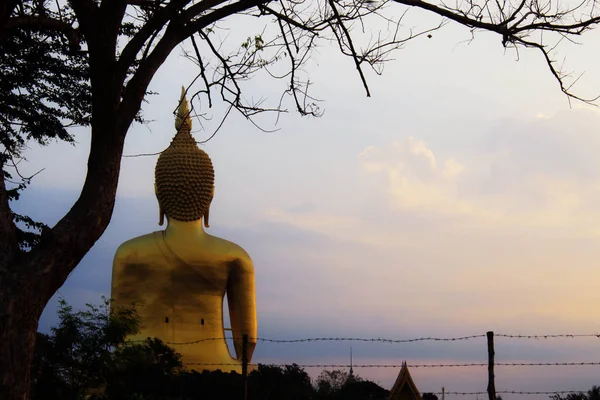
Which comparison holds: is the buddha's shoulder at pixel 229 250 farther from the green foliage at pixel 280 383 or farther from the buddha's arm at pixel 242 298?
the green foliage at pixel 280 383

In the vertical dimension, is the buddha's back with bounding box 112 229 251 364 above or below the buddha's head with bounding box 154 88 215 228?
below

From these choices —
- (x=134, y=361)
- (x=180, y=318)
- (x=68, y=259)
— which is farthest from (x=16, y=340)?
(x=180, y=318)

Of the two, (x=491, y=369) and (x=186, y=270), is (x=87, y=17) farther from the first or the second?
(x=186, y=270)

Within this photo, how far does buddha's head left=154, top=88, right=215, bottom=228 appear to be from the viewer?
18781 mm

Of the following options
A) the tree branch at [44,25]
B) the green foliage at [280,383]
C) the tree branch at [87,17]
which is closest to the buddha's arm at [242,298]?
the green foliage at [280,383]

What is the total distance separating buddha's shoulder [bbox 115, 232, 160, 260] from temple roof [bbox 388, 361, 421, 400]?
9.86m

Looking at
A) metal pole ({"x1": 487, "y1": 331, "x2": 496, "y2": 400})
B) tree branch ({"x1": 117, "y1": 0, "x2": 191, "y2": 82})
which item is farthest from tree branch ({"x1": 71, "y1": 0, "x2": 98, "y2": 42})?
metal pole ({"x1": 487, "y1": 331, "x2": 496, "y2": 400})

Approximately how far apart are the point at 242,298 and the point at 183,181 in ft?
8.83

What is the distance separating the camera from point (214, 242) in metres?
19.1

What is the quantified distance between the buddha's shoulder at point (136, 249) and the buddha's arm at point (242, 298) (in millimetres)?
1722

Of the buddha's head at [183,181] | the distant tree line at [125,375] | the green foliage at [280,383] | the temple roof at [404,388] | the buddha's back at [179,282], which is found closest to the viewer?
the temple roof at [404,388]

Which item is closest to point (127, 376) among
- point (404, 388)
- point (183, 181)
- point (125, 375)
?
point (125, 375)

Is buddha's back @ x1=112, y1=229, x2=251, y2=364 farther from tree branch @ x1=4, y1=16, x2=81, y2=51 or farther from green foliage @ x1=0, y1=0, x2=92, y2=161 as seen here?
tree branch @ x1=4, y1=16, x2=81, y2=51

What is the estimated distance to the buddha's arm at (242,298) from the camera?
1867 centimetres
